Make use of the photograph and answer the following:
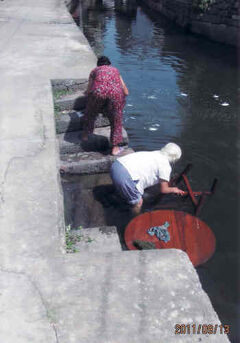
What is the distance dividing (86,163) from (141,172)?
1.26 meters

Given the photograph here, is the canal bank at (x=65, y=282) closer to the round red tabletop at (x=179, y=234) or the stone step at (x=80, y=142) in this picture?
the round red tabletop at (x=179, y=234)

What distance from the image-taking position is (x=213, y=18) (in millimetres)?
16641

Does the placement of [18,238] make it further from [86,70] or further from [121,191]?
[86,70]

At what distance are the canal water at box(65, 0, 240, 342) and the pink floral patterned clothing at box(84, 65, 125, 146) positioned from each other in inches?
70.1

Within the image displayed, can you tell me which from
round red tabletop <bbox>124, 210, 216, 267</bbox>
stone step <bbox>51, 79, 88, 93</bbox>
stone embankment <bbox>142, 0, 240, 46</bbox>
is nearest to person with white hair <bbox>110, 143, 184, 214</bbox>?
round red tabletop <bbox>124, 210, 216, 267</bbox>

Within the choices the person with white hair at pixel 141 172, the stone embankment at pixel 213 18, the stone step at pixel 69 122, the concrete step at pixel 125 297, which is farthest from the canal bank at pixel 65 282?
the stone embankment at pixel 213 18

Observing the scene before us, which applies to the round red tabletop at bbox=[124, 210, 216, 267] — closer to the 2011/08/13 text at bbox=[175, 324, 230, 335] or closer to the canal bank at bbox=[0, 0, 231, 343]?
the canal bank at bbox=[0, 0, 231, 343]

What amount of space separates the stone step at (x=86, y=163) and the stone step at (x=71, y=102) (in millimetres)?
984

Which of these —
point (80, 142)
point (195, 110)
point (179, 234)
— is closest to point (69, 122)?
point (80, 142)

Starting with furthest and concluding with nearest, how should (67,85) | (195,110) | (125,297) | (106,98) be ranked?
(195,110) → (67,85) → (106,98) → (125,297)

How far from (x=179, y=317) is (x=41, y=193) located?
178 centimetres

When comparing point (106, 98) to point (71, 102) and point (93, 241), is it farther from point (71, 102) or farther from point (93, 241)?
point (93, 241)

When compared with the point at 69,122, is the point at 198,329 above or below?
below

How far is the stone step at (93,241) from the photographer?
129 inches
